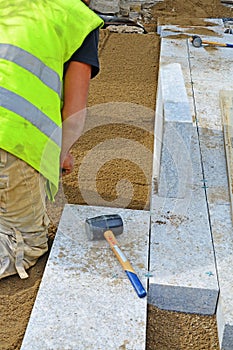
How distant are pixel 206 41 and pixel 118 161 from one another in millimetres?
2984

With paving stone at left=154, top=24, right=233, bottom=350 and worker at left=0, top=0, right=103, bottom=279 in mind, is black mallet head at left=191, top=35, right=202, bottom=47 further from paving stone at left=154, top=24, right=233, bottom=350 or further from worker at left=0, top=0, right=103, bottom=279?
worker at left=0, top=0, right=103, bottom=279

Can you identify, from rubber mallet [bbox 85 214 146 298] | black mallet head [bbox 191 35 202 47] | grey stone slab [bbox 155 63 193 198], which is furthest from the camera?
black mallet head [bbox 191 35 202 47]

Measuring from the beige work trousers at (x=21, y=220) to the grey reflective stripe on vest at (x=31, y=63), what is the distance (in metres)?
0.48

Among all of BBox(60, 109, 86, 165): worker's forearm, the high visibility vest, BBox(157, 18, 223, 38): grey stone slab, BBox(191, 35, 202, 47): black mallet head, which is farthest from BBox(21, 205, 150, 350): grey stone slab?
BBox(157, 18, 223, 38): grey stone slab

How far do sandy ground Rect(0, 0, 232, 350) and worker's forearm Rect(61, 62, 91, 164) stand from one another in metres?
0.83

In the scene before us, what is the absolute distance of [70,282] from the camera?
3002 millimetres

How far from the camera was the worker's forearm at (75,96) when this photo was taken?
9.57ft

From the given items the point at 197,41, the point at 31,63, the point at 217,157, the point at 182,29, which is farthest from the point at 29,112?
the point at 182,29

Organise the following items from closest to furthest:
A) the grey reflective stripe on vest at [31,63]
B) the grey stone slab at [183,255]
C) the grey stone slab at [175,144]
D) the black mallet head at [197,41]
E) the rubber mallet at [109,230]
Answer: the grey reflective stripe on vest at [31,63] < the grey stone slab at [183,255] < the rubber mallet at [109,230] < the grey stone slab at [175,144] < the black mallet head at [197,41]

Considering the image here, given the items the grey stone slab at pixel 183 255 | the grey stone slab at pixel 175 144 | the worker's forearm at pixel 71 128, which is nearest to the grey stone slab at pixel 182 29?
the grey stone slab at pixel 175 144

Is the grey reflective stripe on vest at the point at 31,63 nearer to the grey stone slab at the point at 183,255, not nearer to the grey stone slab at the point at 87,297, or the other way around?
the grey stone slab at the point at 87,297

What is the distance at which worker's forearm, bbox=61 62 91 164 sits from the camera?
292 cm

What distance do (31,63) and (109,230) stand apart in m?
1.15

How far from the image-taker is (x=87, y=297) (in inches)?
115
